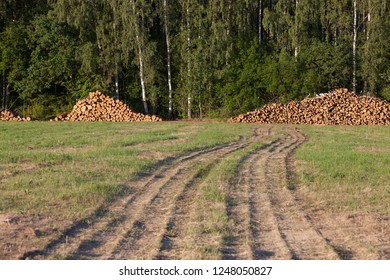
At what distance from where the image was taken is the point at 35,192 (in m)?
7.96

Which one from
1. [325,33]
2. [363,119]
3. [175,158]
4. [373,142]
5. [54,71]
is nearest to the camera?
[175,158]

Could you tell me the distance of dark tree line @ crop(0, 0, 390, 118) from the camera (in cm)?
3092

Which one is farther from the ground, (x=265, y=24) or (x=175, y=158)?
(x=265, y=24)

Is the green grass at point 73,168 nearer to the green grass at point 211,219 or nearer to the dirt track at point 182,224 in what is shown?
the dirt track at point 182,224

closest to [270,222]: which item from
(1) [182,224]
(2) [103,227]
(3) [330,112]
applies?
(1) [182,224]

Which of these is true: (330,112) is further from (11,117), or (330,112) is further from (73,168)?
(73,168)

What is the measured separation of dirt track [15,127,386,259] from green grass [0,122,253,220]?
456 millimetres

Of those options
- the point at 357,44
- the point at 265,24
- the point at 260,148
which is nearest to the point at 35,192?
the point at 260,148

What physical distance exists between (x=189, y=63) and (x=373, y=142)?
16.5 metres

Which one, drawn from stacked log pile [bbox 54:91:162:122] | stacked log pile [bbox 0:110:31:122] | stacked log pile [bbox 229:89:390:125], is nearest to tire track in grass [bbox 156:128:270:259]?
stacked log pile [bbox 229:89:390:125]

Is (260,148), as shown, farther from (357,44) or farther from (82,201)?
(357,44)

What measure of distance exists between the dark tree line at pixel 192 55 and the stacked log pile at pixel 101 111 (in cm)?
289

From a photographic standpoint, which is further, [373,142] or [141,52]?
[141,52]
